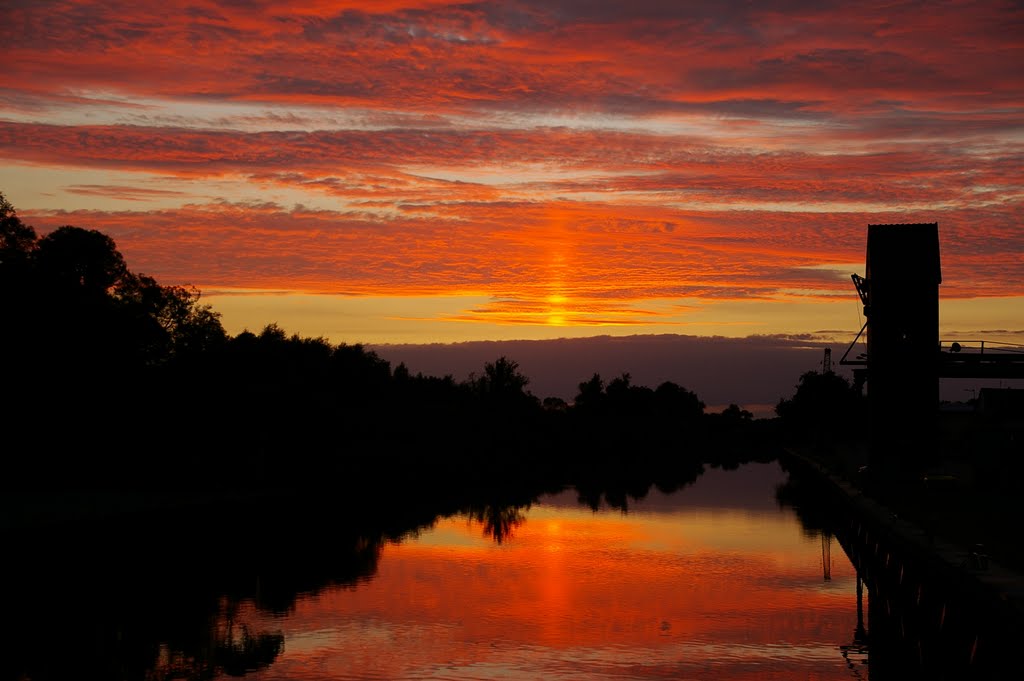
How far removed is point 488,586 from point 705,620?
9.73 meters

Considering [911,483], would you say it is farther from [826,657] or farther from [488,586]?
[826,657]

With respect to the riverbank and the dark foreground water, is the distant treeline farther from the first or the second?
the riverbank

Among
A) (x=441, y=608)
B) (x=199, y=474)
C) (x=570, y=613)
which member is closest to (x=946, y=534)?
(x=570, y=613)

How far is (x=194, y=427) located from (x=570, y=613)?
4455 cm

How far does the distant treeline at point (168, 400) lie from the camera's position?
226 ft

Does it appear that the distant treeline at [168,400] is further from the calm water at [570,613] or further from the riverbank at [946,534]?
the riverbank at [946,534]

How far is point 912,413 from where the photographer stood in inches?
2844

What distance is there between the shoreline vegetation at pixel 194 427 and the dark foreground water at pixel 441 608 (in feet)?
23.0

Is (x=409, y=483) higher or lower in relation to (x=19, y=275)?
lower

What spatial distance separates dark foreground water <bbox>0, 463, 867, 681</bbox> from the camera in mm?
30906

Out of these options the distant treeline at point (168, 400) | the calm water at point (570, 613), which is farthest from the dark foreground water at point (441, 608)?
the distant treeline at point (168, 400)

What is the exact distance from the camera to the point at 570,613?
3794 centimetres

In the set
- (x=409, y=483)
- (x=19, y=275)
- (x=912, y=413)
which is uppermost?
(x=19, y=275)

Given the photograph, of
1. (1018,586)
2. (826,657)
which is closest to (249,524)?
(826,657)
